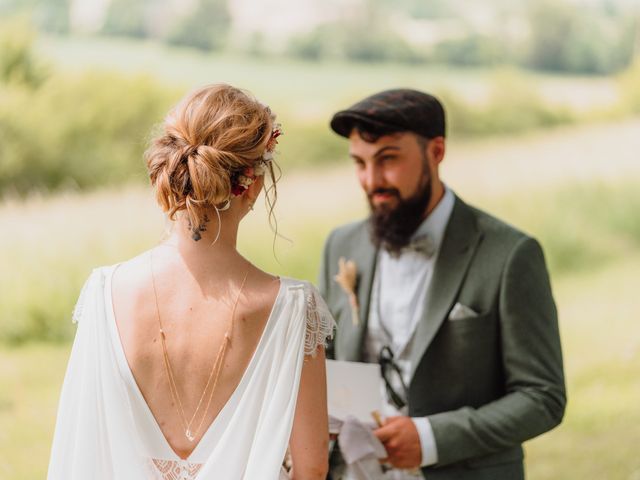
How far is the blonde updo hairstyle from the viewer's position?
2004 mm

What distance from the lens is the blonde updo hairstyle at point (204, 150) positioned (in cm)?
200

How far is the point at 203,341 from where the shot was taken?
2031 mm

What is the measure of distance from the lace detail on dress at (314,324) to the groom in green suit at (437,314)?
0.67 m

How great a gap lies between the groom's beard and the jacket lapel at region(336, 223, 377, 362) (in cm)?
11

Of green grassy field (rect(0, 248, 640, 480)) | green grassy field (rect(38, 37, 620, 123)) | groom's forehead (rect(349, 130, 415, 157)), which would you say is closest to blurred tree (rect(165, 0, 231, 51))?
green grassy field (rect(38, 37, 620, 123))

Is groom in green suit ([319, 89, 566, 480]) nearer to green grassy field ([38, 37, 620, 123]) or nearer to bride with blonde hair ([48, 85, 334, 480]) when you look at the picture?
bride with blonde hair ([48, 85, 334, 480])

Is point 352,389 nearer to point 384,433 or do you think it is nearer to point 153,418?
point 384,433

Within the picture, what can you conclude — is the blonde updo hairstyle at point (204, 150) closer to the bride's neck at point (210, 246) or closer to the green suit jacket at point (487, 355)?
the bride's neck at point (210, 246)

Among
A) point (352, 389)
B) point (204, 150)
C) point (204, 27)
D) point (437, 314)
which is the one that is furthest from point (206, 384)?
point (204, 27)

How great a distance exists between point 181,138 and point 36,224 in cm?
336

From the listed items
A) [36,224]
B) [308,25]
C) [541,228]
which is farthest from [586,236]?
[36,224]

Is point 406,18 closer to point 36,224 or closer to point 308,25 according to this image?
point 308,25

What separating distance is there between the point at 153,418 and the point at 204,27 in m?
3.92

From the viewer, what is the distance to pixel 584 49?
21.4ft
